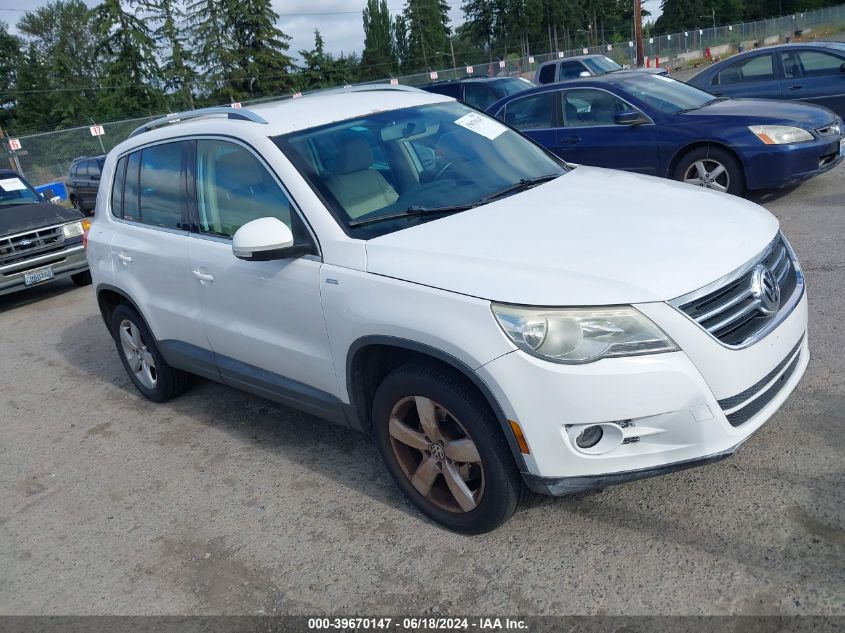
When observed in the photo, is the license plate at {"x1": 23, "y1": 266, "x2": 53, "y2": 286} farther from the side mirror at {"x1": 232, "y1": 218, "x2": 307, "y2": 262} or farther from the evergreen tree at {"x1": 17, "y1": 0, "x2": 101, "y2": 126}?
the evergreen tree at {"x1": 17, "y1": 0, "x2": 101, "y2": 126}

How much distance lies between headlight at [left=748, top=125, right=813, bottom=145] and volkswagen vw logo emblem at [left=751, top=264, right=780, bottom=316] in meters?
5.30

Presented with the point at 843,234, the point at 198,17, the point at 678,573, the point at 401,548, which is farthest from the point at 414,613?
the point at 198,17

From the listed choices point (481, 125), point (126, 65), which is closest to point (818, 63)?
point (481, 125)

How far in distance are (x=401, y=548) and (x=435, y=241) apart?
137 centimetres

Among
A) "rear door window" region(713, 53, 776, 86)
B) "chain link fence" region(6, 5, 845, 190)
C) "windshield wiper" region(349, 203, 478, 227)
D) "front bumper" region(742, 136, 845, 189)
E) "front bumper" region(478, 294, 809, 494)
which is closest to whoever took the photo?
"front bumper" region(478, 294, 809, 494)

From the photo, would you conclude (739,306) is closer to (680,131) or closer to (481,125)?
(481,125)

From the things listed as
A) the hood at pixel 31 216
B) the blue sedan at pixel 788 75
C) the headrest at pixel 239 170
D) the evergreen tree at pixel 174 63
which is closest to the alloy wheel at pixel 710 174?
the blue sedan at pixel 788 75

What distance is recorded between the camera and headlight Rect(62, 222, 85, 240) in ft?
32.3

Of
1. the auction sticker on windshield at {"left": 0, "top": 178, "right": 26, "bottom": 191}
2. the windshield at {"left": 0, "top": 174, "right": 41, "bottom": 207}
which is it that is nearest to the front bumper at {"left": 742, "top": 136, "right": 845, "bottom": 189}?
the windshield at {"left": 0, "top": 174, "right": 41, "bottom": 207}

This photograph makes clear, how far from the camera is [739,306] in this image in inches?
116

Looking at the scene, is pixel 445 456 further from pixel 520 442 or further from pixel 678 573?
pixel 678 573

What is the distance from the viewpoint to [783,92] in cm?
1096

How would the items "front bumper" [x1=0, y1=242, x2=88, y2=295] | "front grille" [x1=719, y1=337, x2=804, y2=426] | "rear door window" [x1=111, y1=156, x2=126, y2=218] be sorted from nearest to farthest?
"front grille" [x1=719, y1=337, x2=804, y2=426] → "rear door window" [x1=111, y1=156, x2=126, y2=218] → "front bumper" [x1=0, y1=242, x2=88, y2=295]

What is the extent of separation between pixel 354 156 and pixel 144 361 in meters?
2.61
